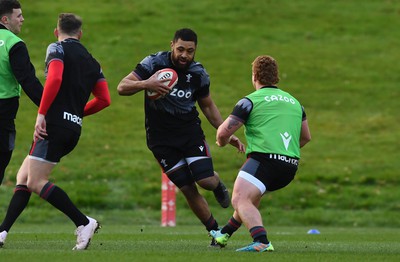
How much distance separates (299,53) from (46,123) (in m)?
26.1

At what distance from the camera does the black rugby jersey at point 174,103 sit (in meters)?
11.5

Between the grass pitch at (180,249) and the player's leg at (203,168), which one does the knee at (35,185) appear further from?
the player's leg at (203,168)

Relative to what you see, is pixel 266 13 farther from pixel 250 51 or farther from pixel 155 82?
pixel 155 82

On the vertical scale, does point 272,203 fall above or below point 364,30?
→ below

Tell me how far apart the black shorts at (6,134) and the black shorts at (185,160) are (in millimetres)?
1611

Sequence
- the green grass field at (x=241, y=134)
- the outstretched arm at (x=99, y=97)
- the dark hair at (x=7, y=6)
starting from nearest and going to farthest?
1. the outstretched arm at (x=99, y=97)
2. the dark hair at (x=7, y=6)
3. the green grass field at (x=241, y=134)

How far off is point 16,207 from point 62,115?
4.39 ft

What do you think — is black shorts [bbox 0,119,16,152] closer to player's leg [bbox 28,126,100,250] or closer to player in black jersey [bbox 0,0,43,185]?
player in black jersey [bbox 0,0,43,185]

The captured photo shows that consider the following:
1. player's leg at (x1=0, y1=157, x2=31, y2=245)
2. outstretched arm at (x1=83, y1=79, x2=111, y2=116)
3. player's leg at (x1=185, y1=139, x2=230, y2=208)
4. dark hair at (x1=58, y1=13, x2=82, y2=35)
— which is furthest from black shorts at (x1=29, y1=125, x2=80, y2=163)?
player's leg at (x1=185, y1=139, x2=230, y2=208)

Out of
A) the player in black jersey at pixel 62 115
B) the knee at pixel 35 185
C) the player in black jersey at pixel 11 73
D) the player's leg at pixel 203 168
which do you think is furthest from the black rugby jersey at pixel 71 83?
the player's leg at pixel 203 168

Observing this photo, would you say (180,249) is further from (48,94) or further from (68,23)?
(68,23)

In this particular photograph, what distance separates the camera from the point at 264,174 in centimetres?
1048

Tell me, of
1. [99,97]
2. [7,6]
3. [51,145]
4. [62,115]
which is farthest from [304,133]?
[7,6]

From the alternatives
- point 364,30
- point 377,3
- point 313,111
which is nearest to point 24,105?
point 313,111
